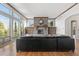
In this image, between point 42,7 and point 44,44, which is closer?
point 44,44

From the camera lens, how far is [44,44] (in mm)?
5996

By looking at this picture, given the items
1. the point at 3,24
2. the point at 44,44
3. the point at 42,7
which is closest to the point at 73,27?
the point at 42,7

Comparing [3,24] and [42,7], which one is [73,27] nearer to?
[42,7]

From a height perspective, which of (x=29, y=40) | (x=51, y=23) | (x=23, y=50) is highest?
(x=51, y=23)

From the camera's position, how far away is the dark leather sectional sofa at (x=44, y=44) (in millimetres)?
5969

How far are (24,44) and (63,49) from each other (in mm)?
1767

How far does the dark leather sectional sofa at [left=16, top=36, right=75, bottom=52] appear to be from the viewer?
19.6 ft

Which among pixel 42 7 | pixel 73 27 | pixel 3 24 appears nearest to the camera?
pixel 3 24

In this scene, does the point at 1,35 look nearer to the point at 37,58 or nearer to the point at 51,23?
the point at 37,58

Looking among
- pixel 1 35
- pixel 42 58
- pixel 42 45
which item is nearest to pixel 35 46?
pixel 42 45

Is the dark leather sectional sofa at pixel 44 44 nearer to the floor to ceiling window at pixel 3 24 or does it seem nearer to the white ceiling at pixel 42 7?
the floor to ceiling window at pixel 3 24

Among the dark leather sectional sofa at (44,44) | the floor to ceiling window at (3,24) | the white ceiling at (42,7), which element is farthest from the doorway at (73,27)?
the dark leather sectional sofa at (44,44)

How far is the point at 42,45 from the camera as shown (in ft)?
19.6

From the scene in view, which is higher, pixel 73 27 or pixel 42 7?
pixel 42 7
